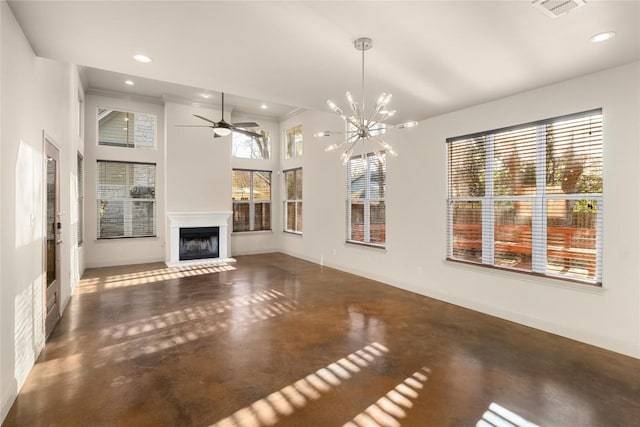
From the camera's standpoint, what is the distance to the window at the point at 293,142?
888 centimetres

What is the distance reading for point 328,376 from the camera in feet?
9.27

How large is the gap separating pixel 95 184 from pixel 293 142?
4870 millimetres

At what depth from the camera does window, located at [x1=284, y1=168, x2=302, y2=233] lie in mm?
8938

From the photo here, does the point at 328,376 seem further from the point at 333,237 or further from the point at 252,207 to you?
the point at 252,207

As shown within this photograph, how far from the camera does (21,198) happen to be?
8.64 ft

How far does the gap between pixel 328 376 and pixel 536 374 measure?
182cm

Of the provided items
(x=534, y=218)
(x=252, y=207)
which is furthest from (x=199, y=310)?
(x=252, y=207)

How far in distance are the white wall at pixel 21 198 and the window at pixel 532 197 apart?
4937 mm

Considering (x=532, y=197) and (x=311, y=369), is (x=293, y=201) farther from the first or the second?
(x=311, y=369)

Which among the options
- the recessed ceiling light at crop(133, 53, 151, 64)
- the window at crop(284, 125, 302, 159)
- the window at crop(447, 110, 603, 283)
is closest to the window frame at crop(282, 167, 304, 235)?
the window at crop(284, 125, 302, 159)

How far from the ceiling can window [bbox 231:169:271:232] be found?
5387 millimetres

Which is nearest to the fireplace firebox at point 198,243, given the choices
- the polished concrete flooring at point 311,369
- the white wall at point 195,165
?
the white wall at point 195,165

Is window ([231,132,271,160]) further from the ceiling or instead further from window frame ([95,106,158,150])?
the ceiling

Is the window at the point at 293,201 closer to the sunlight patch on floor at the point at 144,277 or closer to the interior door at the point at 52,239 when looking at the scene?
the sunlight patch on floor at the point at 144,277
